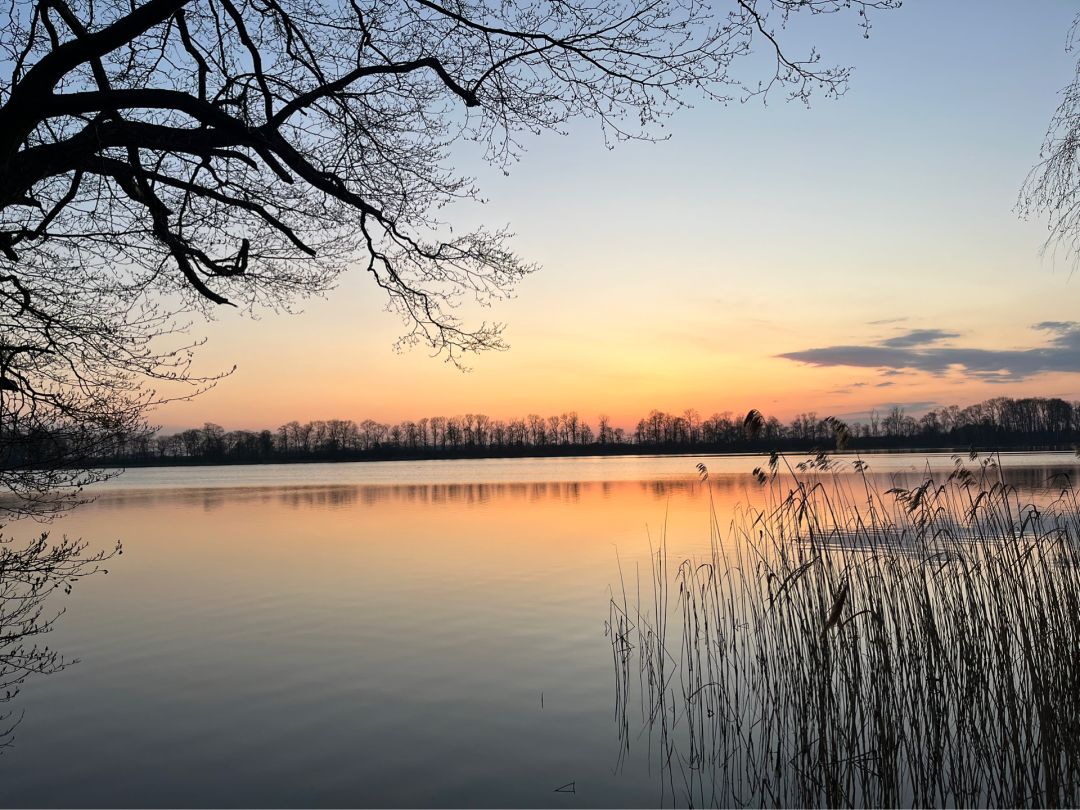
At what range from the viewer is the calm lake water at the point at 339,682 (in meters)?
5.24

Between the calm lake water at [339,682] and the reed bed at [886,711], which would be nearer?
the reed bed at [886,711]

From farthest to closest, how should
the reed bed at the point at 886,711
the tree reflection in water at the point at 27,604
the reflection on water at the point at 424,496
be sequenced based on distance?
1. the reflection on water at the point at 424,496
2. the reed bed at the point at 886,711
3. the tree reflection in water at the point at 27,604

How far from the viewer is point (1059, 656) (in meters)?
5.16

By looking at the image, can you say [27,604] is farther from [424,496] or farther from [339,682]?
[424,496]

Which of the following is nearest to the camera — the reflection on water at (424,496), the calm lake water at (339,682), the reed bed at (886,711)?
the reed bed at (886,711)

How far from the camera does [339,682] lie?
7.30 m

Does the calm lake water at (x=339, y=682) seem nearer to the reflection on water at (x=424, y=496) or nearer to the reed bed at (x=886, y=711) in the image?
the reed bed at (x=886, y=711)

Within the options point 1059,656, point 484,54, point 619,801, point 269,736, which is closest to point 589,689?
point 619,801

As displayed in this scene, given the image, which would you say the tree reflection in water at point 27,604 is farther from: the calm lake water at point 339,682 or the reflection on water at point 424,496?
the reflection on water at point 424,496

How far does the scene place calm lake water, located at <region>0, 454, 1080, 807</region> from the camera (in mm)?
5238

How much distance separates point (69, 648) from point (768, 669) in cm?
794

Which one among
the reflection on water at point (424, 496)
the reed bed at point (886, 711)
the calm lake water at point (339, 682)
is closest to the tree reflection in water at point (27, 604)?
the calm lake water at point (339, 682)

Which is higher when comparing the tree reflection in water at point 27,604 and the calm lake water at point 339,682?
the tree reflection in water at point 27,604

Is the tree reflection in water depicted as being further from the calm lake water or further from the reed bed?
the reed bed
